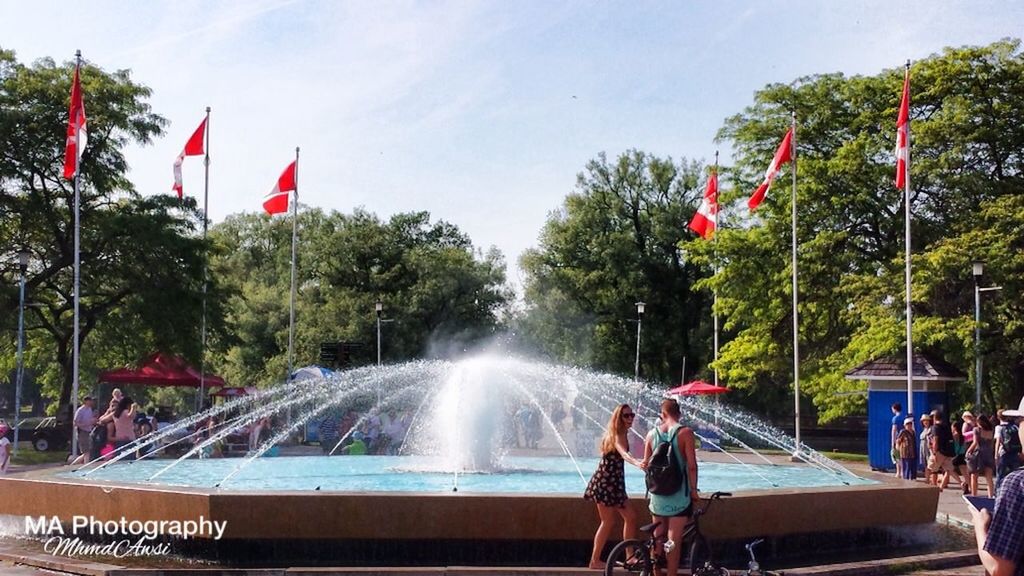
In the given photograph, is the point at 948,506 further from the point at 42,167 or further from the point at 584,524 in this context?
the point at 42,167

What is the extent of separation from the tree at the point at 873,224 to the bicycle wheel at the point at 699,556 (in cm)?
2346

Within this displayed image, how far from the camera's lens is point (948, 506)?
63.5 ft

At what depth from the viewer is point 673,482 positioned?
10.2 m

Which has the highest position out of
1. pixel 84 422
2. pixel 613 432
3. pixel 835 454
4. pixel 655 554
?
pixel 613 432

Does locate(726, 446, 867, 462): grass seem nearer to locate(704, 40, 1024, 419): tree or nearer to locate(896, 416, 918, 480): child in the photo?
locate(704, 40, 1024, 419): tree

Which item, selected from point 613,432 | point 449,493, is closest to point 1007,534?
point 613,432

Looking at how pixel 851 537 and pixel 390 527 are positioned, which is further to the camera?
pixel 851 537

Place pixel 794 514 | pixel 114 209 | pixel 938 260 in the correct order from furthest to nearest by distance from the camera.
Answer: pixel 114 209 → pixel 938 260 → pixel 794 514

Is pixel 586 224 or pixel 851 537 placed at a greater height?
pixel 586 224

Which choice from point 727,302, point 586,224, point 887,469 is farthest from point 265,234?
point 887,469

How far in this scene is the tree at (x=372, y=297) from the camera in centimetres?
6353

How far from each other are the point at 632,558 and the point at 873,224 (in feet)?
98.2

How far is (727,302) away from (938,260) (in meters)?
10.0

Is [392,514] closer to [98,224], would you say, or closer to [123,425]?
[123,425]
